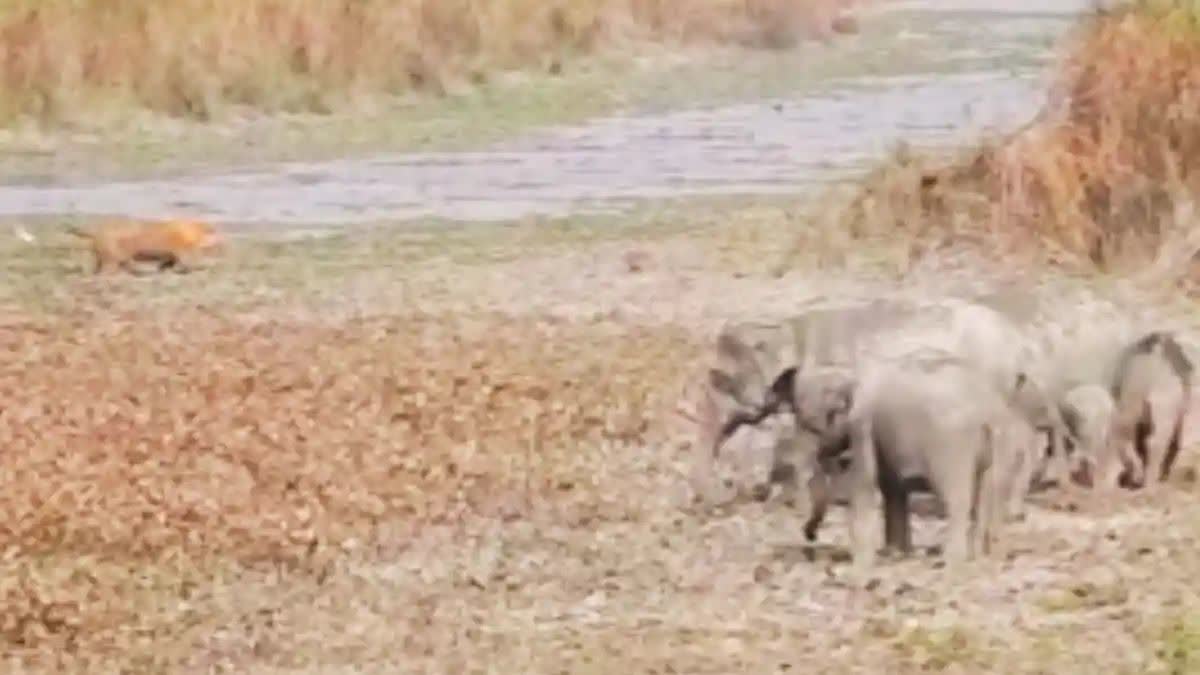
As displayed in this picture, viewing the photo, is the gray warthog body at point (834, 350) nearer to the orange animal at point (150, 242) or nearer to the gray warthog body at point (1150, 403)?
the gray warthog body at point (1150, 403)

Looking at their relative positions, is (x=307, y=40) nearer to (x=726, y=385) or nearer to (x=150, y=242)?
(x=150, y=242)

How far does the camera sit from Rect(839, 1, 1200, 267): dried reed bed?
5.41m

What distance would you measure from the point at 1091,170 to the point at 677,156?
0.94 m

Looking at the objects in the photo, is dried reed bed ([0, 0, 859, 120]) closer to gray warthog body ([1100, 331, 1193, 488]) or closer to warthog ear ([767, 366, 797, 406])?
gray warthog body ([1100, 331, 1193, 488])

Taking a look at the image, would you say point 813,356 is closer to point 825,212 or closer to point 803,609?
point 803,609

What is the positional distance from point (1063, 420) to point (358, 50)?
327 centimetres

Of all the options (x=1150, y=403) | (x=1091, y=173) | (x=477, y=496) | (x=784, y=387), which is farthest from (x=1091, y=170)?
(x=477, y=496)

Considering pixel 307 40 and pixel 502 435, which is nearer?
pixel 502 435

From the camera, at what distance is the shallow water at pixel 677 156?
5996 millimetres

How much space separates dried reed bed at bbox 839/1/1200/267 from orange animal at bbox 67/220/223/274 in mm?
1165

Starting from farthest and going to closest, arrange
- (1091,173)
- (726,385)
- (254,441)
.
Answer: (1091,173) → (254,441) → (726,385)

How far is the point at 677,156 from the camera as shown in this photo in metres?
6.20

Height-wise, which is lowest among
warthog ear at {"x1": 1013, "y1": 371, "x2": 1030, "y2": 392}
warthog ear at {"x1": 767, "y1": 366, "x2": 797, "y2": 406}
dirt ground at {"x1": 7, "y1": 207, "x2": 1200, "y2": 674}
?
dirt ground at {"x1": 7, "y1": 207, "x2": 1200, "y2": 674}

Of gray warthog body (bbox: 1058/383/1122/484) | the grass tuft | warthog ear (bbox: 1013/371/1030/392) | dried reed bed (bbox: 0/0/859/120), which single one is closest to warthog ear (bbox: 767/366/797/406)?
warthog ear (bbox: 1013/371/1030/392)
